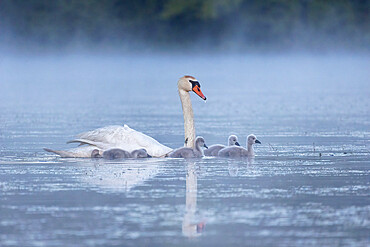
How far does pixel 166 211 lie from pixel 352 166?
342cm

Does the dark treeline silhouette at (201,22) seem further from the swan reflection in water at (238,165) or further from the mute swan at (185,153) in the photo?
the swan reflection in water at (238,165)

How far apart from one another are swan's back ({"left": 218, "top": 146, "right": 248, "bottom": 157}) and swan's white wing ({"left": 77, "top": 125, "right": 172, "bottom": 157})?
64 centimetres

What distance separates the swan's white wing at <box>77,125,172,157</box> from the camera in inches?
476

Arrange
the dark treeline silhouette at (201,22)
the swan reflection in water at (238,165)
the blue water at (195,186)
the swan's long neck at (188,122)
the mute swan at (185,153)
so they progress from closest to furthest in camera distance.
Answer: the blue water at (195,186) < the swan reflection in water at (238,165) < the mute swan at (185,153) < the swan's long neck at (188,122) < the dark treeline silhouette at (201,22)

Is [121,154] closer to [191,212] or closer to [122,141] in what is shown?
[122,141]

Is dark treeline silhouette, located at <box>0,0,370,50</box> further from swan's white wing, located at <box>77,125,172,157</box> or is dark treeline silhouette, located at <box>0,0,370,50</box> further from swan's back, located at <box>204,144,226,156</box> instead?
swan's white wing, located at <box>77,125,172,157</box>

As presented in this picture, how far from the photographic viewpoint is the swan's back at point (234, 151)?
40.0 feet

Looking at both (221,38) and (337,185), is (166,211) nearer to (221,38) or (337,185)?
(337,185)

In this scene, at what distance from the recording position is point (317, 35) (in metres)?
72.2

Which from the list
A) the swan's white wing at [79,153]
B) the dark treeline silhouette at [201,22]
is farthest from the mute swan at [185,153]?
the dark treeline silhouette at [201,22]

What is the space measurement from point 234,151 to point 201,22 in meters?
58.1

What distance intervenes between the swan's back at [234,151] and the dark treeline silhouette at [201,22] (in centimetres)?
5681

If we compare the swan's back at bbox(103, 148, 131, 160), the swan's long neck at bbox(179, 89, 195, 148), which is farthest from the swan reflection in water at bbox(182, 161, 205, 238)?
the swan's long neck at bbox(179, 89, 195, 148)

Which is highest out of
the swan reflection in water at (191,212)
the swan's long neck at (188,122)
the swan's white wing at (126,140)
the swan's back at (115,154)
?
the swan's long neck at (188,122)
